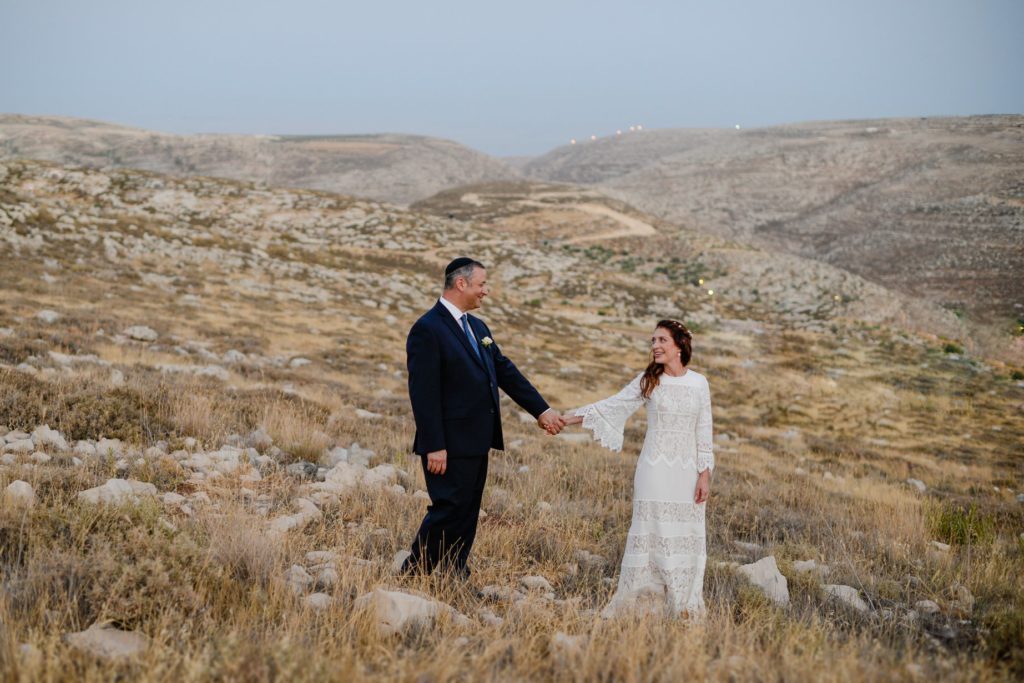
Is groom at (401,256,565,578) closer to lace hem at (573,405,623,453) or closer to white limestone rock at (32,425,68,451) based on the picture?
lace hem at (573,405,623,453)

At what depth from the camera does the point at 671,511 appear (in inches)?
164

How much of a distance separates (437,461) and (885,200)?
63.9 metres

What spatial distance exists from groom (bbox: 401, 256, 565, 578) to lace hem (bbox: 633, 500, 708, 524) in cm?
113

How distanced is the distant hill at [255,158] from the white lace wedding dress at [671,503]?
82277 mm

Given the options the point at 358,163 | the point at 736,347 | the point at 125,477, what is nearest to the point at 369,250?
the point at 736,347

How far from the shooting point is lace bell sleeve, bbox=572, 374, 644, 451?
176 inches

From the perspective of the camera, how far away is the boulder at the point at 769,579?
168 inches

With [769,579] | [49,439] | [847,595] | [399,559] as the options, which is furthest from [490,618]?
[49,439]

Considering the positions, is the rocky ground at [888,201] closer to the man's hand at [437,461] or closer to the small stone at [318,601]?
the man's hand at [437,461]

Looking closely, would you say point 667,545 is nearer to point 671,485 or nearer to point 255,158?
point 671,485

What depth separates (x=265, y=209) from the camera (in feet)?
114

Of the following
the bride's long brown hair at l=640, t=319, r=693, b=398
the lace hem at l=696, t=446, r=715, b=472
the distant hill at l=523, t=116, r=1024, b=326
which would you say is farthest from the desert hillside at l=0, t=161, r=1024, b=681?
the distant hill at l=523, t=116, r=1024, b=326

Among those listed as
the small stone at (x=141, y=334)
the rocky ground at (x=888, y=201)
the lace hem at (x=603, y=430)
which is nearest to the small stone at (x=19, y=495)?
the lace hem at (x=603, y=430)

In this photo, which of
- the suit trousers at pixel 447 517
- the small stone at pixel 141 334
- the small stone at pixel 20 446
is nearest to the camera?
the suit trousers at pixel 447 517
